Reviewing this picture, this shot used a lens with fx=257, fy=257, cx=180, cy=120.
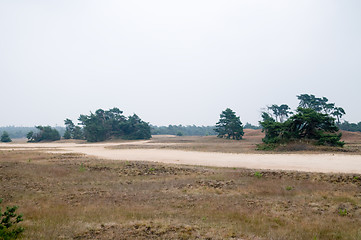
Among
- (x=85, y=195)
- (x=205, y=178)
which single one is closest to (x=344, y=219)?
(x=205, y=178)

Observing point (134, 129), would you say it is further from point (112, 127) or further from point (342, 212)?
point (342, 212)

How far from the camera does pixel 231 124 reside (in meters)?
58.1

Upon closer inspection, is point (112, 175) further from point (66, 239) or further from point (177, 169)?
point (66, 239)

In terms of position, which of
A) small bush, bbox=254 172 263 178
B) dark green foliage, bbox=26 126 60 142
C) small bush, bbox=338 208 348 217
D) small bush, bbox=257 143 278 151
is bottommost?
small bush, bbox=338 208 348 217

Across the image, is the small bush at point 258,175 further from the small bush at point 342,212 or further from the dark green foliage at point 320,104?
the dark green foliage at point 320,104

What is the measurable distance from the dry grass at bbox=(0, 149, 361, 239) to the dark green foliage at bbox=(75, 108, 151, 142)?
51.9 meters

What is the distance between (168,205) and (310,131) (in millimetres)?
26361

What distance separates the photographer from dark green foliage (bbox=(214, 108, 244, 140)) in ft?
189

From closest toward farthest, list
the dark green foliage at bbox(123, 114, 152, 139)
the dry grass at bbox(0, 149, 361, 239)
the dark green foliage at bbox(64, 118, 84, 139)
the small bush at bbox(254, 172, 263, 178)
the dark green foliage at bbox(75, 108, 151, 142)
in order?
the dry grass at bbox(0, 149, 361, 239)
the small bush at bbox(254, 172, 263, 178)
the dark green foliage at bbox(75, 108, 151, 142)
the dark green foliage at bbox(123, 114, 152, 139)
the dark green foliage at bbox(64, 118, 84, 139)

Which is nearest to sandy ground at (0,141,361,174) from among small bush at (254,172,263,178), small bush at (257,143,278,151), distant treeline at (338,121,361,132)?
small bush at (254,172,263,178)

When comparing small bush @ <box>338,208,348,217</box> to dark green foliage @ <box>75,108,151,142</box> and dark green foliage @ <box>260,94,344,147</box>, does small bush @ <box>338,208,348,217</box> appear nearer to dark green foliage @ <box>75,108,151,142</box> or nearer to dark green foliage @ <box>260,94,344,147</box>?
dark green foliage @ <box>260,94,344,147</box>

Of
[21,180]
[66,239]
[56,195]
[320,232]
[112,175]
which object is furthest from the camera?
[112,175]

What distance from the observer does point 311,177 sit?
12.0 metres

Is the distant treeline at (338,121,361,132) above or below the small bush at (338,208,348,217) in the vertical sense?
above
